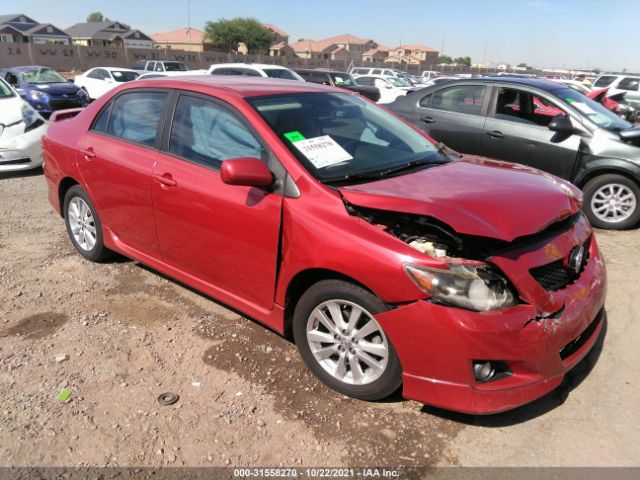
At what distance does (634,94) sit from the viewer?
16.9m

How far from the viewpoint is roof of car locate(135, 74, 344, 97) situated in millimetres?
3329

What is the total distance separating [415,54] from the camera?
106188mm

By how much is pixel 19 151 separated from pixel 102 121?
4488mm

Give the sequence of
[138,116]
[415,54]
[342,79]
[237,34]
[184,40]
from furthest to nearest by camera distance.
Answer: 1. [415,54]
2. [184,40]
3. [237,34]
4. [342,79]
5. [138,116]

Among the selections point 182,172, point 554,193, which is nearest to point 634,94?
point 554,193

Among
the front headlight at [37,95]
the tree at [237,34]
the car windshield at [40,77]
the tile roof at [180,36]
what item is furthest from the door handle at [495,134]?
the tile roof at [180,36]

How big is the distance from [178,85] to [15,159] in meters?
5.46

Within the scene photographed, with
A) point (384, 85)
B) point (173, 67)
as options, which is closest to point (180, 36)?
point (173, 67)

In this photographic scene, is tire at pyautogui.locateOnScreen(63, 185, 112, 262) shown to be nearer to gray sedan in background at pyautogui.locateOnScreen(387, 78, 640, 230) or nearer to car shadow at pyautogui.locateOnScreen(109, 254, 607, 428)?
car shadow at pyautogui.locateOnScreen(109, 254, 607, 428)

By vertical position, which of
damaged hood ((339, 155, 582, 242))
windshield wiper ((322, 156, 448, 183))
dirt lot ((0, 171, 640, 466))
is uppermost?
windshield wiper ((322, 156, 448, 183))

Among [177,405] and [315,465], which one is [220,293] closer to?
[177,405]

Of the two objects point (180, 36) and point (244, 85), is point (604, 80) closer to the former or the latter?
point (244, 85)

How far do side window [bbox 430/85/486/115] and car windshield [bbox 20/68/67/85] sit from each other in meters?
13.5

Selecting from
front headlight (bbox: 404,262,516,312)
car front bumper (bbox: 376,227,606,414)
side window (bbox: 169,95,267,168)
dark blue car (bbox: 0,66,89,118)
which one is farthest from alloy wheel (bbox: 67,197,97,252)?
dark blue car (bbox: 0,66,89,118)
